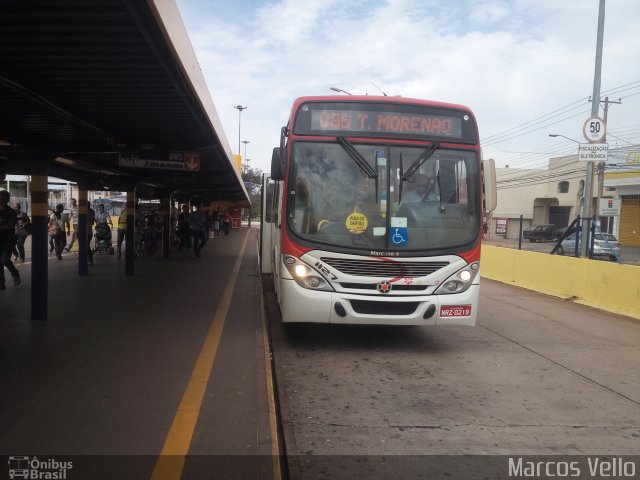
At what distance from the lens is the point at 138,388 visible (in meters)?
5.20

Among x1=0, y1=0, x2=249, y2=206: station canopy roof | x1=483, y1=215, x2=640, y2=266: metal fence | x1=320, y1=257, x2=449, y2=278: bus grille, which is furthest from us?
x1=483, y1=215, x2=640, y2=266: metal fence

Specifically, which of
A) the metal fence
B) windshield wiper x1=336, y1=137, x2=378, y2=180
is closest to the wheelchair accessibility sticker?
windshield wiper x1=336, y1=137, x2=378, y2=180

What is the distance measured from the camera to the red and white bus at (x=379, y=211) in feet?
21.6

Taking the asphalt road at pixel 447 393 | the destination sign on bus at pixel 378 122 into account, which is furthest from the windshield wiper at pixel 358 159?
the asphalt road at pixel 447 393

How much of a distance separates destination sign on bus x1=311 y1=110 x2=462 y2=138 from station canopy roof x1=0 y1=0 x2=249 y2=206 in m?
1.65

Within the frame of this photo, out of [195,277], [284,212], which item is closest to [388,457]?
[284,212]

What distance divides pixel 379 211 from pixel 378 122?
1.13 m

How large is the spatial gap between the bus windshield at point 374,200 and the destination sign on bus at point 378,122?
0.69 ft

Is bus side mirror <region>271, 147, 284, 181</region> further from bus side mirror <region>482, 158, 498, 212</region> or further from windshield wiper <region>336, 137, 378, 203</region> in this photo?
bus side mirror <region>482, 158, 498, 212</region>

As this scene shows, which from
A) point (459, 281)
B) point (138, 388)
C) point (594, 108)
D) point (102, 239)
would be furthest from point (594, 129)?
point (102, 239)

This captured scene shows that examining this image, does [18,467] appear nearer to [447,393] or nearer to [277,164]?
[447,393]

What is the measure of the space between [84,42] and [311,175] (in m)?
2.86

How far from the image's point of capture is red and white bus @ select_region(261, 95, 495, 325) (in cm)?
658

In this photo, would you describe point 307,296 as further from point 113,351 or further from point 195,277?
point 195,277
